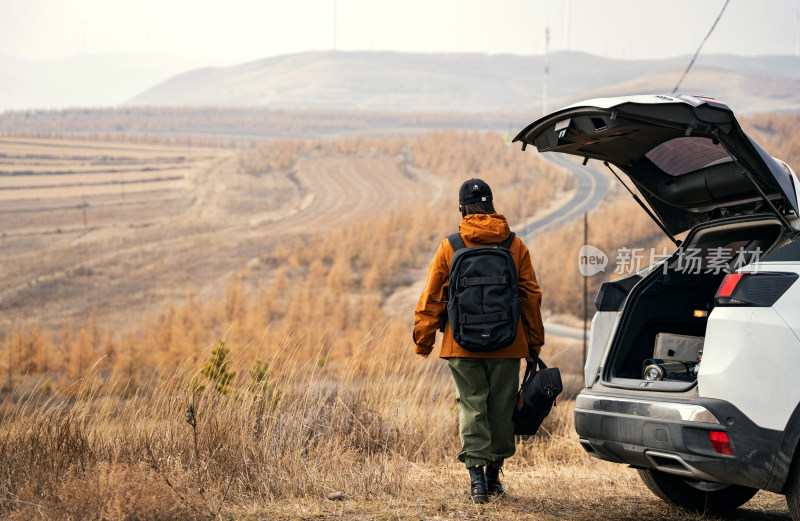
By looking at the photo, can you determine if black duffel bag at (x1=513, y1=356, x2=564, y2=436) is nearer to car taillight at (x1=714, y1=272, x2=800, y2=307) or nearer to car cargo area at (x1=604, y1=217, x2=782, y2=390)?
→ car cargo area at (x1=604, y1=217, x2=782, y2=390)

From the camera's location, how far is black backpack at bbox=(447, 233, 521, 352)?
15.2 feet

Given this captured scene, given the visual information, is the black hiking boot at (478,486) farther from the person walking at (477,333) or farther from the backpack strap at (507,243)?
the backpack strap at (507,243)

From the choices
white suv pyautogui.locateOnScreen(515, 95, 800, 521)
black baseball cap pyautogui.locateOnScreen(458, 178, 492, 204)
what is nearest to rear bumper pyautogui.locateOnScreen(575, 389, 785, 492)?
white suv pyautogui.locateOnScreen(515, 95, 800, 521)

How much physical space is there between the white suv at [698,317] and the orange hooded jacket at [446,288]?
0.43 meters

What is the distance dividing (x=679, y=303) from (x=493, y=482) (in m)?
1.73

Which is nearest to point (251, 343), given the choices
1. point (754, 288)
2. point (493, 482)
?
point (493, 482)

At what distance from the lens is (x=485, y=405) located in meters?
4.81

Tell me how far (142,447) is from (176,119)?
16078 cm

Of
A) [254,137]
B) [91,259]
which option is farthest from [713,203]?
[254,137]

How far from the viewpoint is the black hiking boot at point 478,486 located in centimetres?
481

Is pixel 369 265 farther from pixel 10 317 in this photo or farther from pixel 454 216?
pixel 10 317

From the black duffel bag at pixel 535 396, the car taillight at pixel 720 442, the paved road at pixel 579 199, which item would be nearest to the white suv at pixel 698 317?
the car taillight at pixel 720 442

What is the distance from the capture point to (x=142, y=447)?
5.35m

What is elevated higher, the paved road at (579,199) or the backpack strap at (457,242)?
the backpack strap at (457,242)
